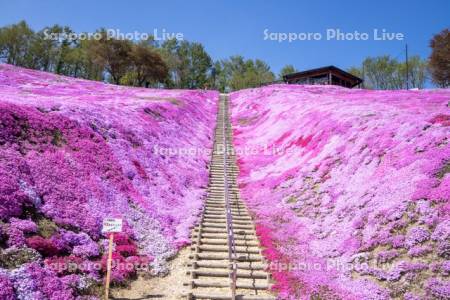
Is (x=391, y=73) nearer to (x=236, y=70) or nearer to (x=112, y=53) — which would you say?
(x=236, y=70)

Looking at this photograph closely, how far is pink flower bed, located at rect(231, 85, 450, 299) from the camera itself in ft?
49.3

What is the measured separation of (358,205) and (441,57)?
69.4m

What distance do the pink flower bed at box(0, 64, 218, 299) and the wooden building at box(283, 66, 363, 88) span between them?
57.1 m

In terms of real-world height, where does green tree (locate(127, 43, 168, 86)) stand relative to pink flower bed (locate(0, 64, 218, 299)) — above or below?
above

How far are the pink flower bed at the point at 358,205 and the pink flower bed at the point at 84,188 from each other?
186 inches

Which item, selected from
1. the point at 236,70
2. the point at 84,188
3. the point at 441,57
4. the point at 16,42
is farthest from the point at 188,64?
the point at 84,188

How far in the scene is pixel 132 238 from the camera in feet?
62.8

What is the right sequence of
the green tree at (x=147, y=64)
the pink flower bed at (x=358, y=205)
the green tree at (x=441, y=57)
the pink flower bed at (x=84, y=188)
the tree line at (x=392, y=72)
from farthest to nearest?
the tree line at (x=392, y=72), the green tree at (x=147, y=64), the green tree at (x=441, y=57), the pink flower bed at (x=84, y=188), the pink flower bed at (x=358, y=205)

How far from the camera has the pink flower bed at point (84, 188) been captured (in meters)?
15.2

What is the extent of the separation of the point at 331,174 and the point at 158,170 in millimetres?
11262

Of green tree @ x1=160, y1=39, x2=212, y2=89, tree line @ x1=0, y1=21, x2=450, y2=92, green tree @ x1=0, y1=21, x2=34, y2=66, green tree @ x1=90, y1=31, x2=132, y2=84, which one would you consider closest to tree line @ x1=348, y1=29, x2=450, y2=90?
tree line @ x1=0, y1=21, x2=450, y2=92

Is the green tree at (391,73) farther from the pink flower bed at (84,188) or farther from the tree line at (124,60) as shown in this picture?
the pink flower bed at (84,188)

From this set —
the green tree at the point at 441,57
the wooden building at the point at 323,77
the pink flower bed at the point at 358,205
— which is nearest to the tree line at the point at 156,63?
the green tree at the point at 441,57

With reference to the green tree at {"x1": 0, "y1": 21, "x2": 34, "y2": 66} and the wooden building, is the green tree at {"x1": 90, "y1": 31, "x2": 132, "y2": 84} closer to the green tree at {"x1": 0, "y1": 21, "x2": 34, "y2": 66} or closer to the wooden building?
the green tree at {"x1": 0, "y1": 21, "x2": 34, "y2": 66}
